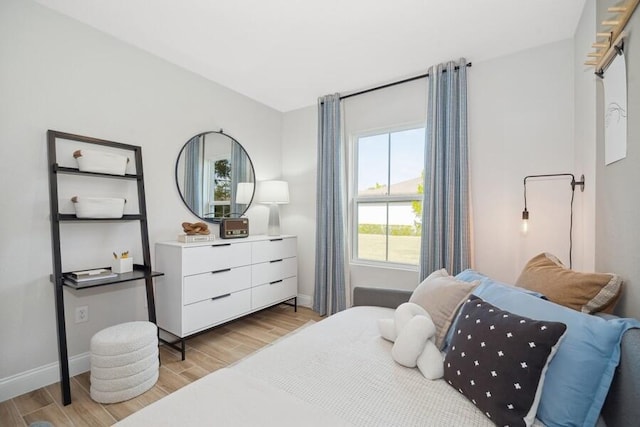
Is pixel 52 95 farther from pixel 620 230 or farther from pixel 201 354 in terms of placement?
pixel 620 230

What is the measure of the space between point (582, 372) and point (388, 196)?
235cm

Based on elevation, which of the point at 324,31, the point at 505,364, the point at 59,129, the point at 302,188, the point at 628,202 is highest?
the point at 324,31

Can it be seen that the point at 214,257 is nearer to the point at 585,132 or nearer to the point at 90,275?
the point at 90,275

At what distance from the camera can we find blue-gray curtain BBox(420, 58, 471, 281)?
2.51m

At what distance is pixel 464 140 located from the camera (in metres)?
2.51

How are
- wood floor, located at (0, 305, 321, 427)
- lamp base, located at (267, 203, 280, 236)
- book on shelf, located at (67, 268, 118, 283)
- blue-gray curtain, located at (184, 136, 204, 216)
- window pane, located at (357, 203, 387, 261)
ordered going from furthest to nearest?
lamp base, located at (267, 203, 280, 236), window pane, located at (357, 203, 387, 261), blue-gray curtain, located at (184, 136, 204, 216), book on shelf, located at (67, 268, 118, 283), wood floor, located at (0, 305, 321, 427)

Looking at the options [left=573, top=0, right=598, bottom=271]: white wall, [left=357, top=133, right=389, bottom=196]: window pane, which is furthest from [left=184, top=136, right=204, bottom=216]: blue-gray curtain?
[left=573, top=0, right=598, bottom=271]: white wall

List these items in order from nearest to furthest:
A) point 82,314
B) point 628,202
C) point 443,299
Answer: point 628,202
point 443,299
point 82,314

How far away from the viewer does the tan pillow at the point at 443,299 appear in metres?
1.42

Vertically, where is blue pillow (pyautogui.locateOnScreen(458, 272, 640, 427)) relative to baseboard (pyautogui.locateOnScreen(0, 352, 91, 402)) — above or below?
above

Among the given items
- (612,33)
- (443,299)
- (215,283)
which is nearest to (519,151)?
(612,33)

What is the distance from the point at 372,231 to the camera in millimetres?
3271

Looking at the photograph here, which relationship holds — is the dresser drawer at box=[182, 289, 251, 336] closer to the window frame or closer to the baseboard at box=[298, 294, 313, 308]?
the baseboard at box=[298, 294, 313, 308]

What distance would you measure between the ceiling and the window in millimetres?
688
